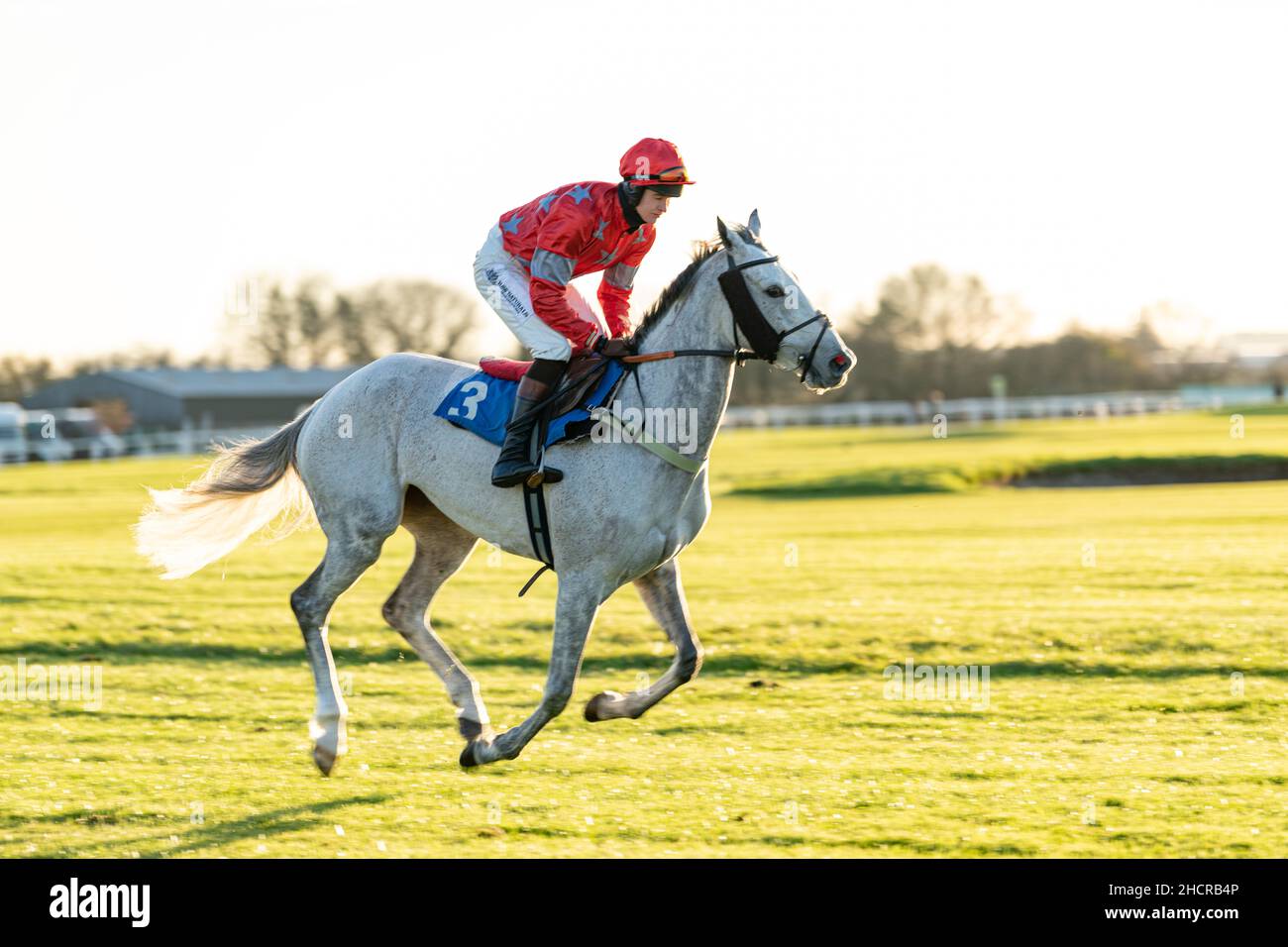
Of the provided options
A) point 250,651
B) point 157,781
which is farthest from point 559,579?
point 250,651

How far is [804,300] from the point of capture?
6547 mm

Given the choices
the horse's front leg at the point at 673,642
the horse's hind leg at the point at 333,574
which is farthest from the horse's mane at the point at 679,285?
the horse's hind leg at the point at 333,574

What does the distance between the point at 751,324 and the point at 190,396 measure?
73.0 m

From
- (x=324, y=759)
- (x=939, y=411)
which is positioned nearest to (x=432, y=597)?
(x=324, y=759)

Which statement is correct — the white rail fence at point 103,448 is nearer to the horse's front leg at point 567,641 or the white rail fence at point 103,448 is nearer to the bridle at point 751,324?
the horse's front leg at point 567,641

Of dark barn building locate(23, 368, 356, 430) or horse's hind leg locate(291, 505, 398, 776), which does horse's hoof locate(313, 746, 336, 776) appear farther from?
dark barn building locate(23, 368, 356, 430)

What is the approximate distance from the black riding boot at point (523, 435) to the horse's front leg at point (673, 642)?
78cm

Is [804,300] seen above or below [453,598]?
above

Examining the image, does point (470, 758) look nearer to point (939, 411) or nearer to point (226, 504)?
point (226, 504)

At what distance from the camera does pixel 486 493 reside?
7113 millimetres

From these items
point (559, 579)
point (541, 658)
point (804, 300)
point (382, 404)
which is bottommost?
point (541, 658)

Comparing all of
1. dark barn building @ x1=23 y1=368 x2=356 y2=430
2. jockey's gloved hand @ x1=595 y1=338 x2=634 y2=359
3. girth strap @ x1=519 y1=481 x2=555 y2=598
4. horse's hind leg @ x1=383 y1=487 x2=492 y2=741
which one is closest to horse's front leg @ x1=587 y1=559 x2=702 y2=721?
girth strap @ x1=519 y1=481 x2=555 y2=598
